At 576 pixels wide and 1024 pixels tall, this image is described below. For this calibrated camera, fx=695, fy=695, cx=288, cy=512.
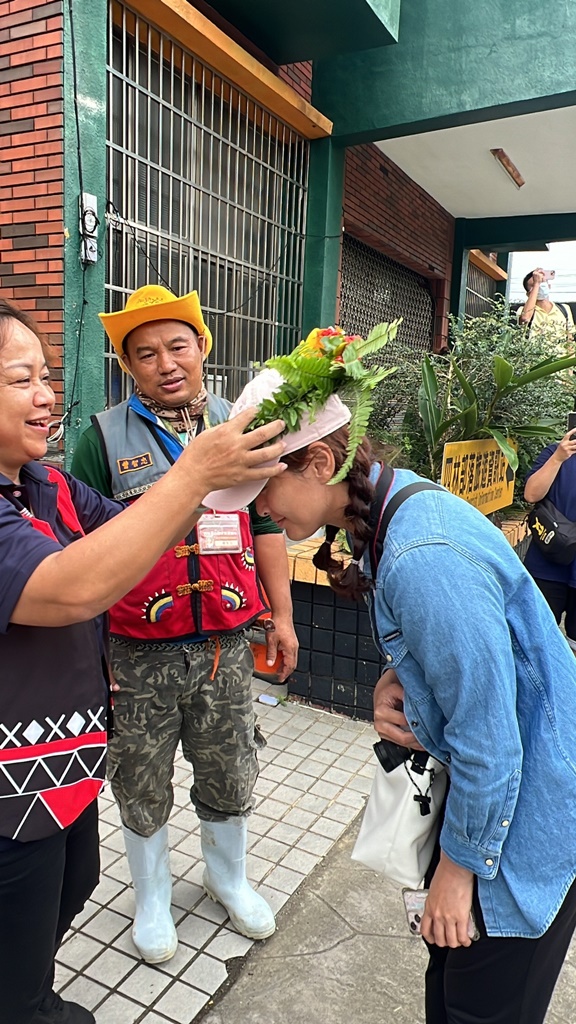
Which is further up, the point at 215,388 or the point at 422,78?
the point at 422,78

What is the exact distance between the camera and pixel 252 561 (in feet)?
7.38

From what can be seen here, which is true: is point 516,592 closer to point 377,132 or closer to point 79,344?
point 79,344

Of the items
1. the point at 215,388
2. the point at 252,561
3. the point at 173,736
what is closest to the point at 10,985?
the point at 173,736

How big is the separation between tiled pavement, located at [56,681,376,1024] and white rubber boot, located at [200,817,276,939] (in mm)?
71

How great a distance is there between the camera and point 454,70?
19.8 ft

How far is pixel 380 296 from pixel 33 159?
18.5 ft

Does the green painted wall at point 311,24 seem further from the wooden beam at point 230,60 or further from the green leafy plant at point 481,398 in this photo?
the green leafy plant at point 481,398

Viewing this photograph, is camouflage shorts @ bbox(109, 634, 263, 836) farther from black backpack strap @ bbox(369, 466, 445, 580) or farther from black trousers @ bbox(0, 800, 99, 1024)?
black backpack strap @ bbox(369, 466, 445, 580)

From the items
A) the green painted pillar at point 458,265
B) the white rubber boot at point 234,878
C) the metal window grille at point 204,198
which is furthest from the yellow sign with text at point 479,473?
the green painted pillar at point 458,265

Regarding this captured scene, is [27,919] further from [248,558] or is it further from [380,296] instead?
[380,296]

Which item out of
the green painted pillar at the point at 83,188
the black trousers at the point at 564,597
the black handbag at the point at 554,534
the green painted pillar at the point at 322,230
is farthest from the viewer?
the green painted pillar at the point at 322,230

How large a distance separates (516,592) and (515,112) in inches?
247

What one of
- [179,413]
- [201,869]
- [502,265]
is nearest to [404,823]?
[179,413]

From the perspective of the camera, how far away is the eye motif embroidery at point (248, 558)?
7.17ft
